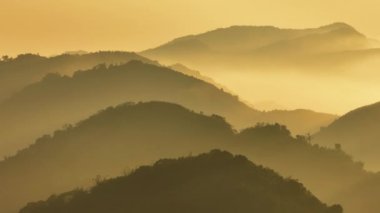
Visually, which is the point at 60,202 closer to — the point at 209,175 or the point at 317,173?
the point at 209,175

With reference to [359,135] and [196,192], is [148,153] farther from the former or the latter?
[359,135]

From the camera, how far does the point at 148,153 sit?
107 meters

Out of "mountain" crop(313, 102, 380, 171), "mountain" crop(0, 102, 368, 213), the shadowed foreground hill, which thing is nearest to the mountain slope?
"mountain" crop(0, 102, 368, 213)

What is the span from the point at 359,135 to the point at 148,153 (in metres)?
81.5

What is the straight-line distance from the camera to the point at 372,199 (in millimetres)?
100000

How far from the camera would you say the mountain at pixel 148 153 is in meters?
105

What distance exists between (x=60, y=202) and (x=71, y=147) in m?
38.9

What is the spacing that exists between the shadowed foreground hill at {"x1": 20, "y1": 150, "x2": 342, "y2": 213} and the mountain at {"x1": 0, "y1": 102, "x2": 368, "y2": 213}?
73.0 ft

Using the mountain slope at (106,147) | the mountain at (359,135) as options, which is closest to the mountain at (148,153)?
the mountain slope at (106,147)

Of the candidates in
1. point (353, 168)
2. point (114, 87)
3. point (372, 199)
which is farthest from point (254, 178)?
point (114, 87)

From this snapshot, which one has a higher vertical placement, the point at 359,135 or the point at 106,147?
the point at 359,135

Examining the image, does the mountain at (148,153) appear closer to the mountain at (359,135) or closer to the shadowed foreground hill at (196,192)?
the shadowed foreground hill at (196,192)

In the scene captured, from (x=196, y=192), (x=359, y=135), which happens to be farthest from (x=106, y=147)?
(x=359, y=135)

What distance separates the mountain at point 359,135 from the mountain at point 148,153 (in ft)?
137
